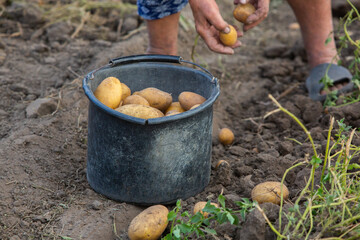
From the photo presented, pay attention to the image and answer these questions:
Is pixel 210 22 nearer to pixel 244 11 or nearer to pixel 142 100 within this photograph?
pixel 244 11

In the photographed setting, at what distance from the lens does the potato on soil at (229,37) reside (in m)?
2.60

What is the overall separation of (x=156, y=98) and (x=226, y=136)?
2.06 feet

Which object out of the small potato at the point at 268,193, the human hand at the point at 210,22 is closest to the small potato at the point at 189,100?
the human hand at the point at 210,22

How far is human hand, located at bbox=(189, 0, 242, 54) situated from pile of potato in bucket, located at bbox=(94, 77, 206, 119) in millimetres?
384

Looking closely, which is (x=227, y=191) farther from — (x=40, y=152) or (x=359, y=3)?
(x=359, y=3)

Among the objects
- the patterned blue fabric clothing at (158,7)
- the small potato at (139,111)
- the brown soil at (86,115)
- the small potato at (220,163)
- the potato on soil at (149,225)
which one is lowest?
the brown soil at (86,115)

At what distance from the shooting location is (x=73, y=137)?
2.81 metres

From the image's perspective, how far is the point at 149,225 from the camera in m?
1.98

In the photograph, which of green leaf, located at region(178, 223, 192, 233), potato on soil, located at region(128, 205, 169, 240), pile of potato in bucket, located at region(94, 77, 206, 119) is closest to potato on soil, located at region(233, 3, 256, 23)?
pile of potato in bucket, located at region(94, 77, 206, 119)

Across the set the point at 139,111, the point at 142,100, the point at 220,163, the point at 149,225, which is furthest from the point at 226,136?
the point at 149,225

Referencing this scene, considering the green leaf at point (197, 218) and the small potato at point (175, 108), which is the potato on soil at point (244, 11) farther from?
the green leaf at point (197, 218)

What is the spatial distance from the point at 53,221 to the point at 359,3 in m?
3.53

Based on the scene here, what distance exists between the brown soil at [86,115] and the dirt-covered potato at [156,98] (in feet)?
1.44

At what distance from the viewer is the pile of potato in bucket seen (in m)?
2.24
